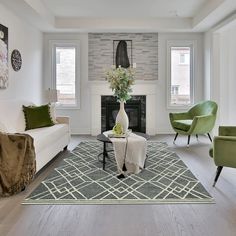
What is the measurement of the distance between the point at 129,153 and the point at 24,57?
3485mm

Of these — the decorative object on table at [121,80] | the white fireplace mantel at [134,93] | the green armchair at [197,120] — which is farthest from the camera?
the white fireplace mantel at [134,93]

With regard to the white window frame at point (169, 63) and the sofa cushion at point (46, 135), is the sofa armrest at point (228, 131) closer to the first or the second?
the sofa cushion at point (46, 135)

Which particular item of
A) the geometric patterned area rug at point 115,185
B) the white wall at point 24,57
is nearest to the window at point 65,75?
the white wall at point 24,57

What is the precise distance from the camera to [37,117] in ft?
17.3

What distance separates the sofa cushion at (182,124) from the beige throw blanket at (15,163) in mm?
3453

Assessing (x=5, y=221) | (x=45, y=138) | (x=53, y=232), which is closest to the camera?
(x=53, y=232)

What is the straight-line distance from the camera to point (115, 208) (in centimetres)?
289

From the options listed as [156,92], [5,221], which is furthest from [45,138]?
[156,92]

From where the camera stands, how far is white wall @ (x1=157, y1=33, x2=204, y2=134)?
299 inches

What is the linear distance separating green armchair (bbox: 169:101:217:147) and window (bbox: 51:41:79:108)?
2638mm

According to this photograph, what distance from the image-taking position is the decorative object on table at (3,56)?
4.93m

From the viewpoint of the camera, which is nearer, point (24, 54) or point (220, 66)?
point (24, 54)

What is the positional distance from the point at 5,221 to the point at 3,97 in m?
2.99

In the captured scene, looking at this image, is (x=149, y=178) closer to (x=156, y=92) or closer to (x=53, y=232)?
(x=53, y=232)
